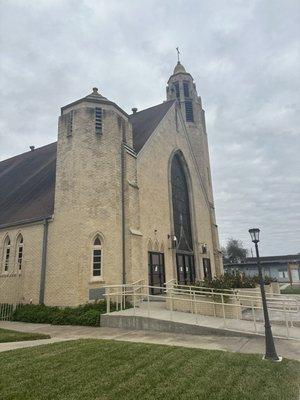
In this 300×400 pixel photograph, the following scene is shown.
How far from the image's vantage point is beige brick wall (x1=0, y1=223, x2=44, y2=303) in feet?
50.6

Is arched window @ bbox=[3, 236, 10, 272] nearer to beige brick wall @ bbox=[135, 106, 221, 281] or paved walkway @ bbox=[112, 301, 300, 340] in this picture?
beige brick wall @ bbox=[135, 106, 221, 281]

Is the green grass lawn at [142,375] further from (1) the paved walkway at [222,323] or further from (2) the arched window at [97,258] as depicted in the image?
(2) the arched window at [97,258]

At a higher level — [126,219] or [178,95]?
[178,95]

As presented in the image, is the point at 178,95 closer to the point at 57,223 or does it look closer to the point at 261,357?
the point at 57,223

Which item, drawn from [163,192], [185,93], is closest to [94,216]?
[163,192]

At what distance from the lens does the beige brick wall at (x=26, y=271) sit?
1544 cm

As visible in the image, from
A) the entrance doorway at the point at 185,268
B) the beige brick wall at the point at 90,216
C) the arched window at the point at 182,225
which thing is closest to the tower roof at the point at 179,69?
the arched window at the point at 182,225

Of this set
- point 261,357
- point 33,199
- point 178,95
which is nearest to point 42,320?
point 33,199

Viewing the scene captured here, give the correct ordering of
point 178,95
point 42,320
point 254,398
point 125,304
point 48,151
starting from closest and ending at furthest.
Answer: point 254,398 < point 42,320 < point 125,304 < point 48,151 < point 178,95

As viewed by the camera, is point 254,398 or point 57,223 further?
point 57,223

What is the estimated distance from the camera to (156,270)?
1822 cm

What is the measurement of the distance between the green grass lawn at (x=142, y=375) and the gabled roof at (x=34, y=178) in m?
10.0

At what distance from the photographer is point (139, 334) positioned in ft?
33.3

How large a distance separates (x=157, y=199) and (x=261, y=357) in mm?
13601
